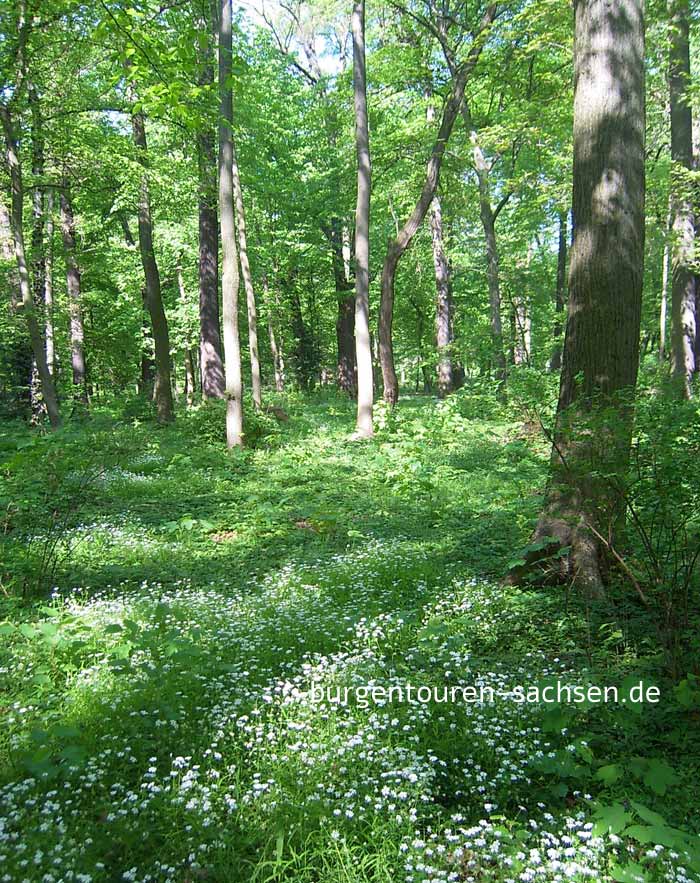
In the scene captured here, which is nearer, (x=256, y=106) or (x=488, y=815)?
(x=488, y=815)

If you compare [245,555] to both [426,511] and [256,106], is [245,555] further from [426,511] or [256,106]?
[256,106]

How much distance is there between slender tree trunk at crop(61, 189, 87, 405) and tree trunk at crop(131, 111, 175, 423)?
419 centimetres

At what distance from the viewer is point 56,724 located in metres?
3.29

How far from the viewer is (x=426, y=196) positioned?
13883mm

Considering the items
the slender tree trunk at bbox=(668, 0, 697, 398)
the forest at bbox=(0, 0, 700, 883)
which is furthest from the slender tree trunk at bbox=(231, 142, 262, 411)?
the slender tree trunk at bbox=(668, 0, 697, 398)

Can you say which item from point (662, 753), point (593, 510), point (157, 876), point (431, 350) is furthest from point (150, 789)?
point (431, 350)

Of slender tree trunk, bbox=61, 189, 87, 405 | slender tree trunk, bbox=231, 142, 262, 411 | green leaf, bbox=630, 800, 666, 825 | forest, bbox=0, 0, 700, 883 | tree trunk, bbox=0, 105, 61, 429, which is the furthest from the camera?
slender tree trunk, bbox=61, 189, 87, 405

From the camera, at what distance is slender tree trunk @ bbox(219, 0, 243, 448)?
37.6 ft

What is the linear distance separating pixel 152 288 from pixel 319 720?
14430mm

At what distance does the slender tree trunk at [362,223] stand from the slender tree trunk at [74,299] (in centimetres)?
1024

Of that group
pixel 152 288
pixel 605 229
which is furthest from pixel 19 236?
pixel 605 229

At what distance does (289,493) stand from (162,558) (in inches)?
119

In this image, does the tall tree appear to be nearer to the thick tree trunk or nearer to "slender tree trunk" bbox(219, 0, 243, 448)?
the thick tree trunk

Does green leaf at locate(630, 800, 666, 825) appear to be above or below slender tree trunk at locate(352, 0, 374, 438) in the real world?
below
